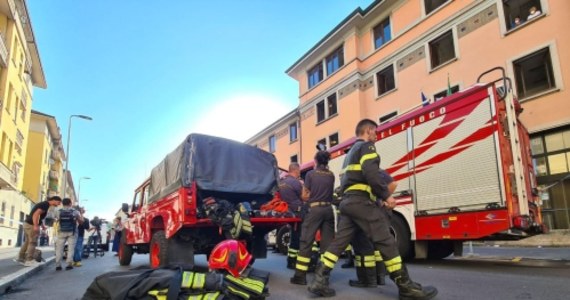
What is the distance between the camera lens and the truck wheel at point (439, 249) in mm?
9156

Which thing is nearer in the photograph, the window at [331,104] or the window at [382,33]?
the window at [382,33]

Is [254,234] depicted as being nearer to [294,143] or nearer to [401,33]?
[401,33]

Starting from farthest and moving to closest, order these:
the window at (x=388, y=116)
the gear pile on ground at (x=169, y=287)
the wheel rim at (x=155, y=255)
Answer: the window at (x=388, y=116) < the wheel rim at (x=155, y=255) < the gear pile on ground at (x=169, y=287)

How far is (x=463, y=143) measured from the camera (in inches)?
292

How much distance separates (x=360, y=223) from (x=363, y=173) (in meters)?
0.56

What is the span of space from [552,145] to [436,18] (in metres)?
7.92

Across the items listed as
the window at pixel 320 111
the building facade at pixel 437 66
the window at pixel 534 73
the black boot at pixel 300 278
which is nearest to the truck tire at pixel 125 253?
the black boot at pixel 300 278

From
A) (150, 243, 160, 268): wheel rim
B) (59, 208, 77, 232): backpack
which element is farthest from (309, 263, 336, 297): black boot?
(59, 208, 77, 232): backpack

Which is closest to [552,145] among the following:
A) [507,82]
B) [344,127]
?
[507,82]

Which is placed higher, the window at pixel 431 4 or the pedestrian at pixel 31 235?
the window at pixel 431 4

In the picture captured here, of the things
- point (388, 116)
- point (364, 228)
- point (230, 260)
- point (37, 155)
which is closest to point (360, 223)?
point (364, 228)

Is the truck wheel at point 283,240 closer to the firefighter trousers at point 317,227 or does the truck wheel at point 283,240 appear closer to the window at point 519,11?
the firefighter trousers at point 317,227

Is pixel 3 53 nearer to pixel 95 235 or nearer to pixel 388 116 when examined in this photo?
pixel 95 235

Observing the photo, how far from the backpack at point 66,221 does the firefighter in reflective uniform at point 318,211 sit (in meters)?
6.51
